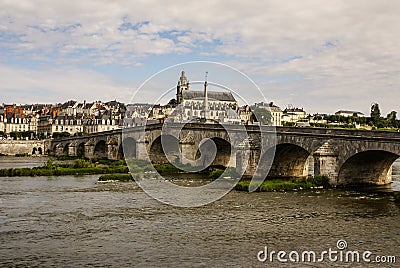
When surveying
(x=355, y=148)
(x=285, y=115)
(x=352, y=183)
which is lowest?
(x=352, y=183)

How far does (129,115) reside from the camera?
106 metres

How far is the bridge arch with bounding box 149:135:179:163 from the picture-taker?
62178 mm

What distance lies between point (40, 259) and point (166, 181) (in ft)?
82.7

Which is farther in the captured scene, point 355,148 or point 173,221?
point 355,148

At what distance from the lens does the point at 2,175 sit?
4797 centimetres

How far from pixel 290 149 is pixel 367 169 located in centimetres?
755

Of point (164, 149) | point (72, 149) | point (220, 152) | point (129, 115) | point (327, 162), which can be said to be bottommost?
point (327, 162)

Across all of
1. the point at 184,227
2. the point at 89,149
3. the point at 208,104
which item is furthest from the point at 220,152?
the point at 208,104

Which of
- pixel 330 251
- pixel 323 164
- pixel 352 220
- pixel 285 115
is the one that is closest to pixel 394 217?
pixel 352 220

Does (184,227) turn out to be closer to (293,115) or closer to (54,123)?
(54,123)

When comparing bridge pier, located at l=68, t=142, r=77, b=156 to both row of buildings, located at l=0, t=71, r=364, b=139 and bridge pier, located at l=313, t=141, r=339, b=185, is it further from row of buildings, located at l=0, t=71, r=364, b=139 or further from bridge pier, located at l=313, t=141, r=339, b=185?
bridge pier, located at l=313, t=141, r=339, b=185

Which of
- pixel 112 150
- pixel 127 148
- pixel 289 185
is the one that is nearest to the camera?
pixel 289 185

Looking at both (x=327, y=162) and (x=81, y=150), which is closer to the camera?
(x=327, y=162)

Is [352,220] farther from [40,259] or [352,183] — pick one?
[40,259]
